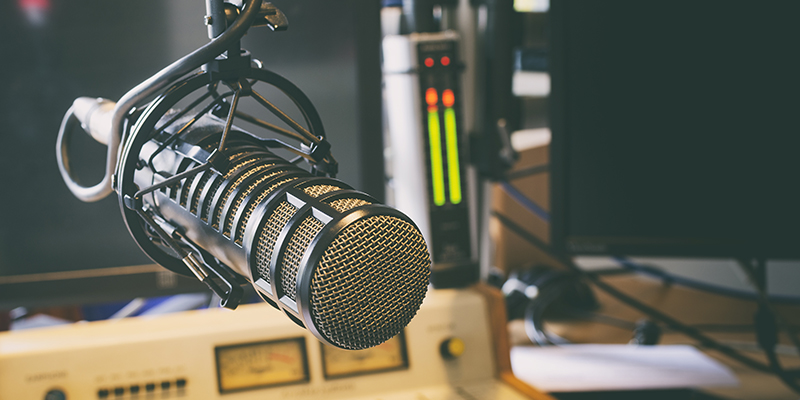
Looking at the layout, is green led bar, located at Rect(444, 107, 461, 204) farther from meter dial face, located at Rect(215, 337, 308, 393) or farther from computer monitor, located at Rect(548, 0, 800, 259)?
meter dial face, located at Rect(215, 337, 308, 393)

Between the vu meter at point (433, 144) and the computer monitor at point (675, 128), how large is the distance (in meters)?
0.15

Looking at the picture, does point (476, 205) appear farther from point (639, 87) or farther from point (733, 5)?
point (733, 5)

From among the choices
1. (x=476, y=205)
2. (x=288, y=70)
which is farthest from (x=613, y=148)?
(x=288, y=70)

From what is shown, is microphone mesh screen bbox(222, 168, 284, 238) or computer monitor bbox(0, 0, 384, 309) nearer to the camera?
microphone mesh screen bbox(222, 168, 284, 238)

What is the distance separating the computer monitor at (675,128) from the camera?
76 cm

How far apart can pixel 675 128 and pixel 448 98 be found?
308mm

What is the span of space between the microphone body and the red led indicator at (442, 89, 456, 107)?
517 millimetres

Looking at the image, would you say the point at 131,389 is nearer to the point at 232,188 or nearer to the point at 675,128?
the point at 232,188

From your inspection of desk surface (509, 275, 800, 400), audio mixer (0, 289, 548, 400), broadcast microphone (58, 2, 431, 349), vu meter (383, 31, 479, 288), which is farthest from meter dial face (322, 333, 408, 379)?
broadcast microphone (58, 2, 431, 349)

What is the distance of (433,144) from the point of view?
0.77m

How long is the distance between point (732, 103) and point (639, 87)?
115mm

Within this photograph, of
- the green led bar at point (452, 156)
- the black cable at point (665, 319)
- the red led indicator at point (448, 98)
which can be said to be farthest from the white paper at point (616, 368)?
the red led indicator at point (448, 98)

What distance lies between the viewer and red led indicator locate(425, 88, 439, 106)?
757 millimetres

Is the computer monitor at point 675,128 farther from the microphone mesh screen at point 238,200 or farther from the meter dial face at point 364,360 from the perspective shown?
the microphone mesh screen at point 238,200
